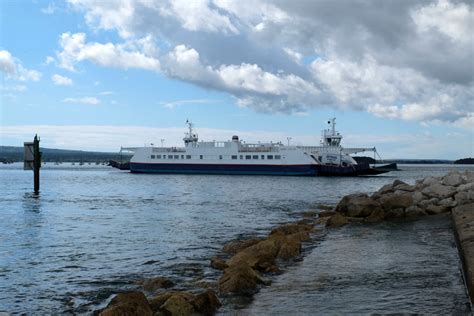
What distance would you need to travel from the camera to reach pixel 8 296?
8.59 m

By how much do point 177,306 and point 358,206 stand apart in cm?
1208

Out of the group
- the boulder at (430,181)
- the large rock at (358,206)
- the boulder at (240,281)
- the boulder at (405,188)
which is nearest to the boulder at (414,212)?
the large rock at (358,206)

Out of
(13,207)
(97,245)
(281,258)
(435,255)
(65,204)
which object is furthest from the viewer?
(65,204)

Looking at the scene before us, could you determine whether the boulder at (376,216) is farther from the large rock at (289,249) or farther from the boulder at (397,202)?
the large rock at (289,249)

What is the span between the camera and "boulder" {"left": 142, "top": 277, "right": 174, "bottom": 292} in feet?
28.5

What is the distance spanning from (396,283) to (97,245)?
28.7ft

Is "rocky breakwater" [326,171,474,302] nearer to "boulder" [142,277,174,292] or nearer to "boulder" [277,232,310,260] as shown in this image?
"boulder" [277,232,310,260]

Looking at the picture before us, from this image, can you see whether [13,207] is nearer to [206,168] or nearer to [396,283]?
[396,283]

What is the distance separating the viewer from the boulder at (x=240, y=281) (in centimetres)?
788

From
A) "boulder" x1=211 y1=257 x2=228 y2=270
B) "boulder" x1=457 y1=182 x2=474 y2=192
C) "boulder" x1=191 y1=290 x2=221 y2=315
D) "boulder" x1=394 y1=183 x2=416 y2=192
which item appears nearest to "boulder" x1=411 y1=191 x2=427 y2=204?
"boulder" x1=457 y1=182 x2=474 y2=192

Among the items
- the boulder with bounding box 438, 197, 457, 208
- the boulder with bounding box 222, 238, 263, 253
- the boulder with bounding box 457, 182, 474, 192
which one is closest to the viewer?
the boulder with bounding box 222, 238, 263, 253

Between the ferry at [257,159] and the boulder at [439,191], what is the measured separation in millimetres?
47288

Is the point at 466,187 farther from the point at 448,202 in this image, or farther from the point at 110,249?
the point at 110,249

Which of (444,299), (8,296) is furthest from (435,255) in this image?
(8,296)
